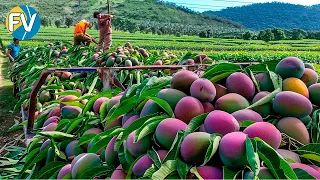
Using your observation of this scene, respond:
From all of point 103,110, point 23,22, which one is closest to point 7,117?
point 103,110

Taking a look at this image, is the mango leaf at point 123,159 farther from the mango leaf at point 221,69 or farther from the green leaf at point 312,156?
the green leaf at point 312,156

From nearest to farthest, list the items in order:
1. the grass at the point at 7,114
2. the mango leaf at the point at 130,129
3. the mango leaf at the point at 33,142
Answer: the mango leaf at the point at 130,129 < the mango leaf at the point at 33,142 < the grass at the point at 7,114

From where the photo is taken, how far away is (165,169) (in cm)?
113

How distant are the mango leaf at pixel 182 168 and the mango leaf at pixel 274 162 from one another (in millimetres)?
232

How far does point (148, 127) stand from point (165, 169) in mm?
264

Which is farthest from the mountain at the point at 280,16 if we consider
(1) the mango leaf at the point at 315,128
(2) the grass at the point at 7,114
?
(1) the mango leaf at the point at 315,128

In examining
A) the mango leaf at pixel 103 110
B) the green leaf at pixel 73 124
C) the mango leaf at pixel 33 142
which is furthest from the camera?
the mango leaf at pixel 33 142

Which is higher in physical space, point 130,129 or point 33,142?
point 130,129

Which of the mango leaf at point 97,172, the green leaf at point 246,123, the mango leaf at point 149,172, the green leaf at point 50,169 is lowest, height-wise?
the green leaf at point 50,169

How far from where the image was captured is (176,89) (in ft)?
5.29

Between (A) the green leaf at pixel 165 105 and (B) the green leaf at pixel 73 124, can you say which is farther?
(B) the green leaf at pixel 73 124

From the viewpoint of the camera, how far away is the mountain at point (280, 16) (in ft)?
368

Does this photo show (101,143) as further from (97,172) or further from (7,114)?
(7,114)

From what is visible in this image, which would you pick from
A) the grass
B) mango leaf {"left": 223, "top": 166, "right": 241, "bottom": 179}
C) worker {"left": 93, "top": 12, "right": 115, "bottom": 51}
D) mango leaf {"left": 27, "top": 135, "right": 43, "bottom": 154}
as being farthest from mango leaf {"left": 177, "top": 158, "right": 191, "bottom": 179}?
worker {"left": 93, "top": 12, "right": 115, "bottom": 51}
